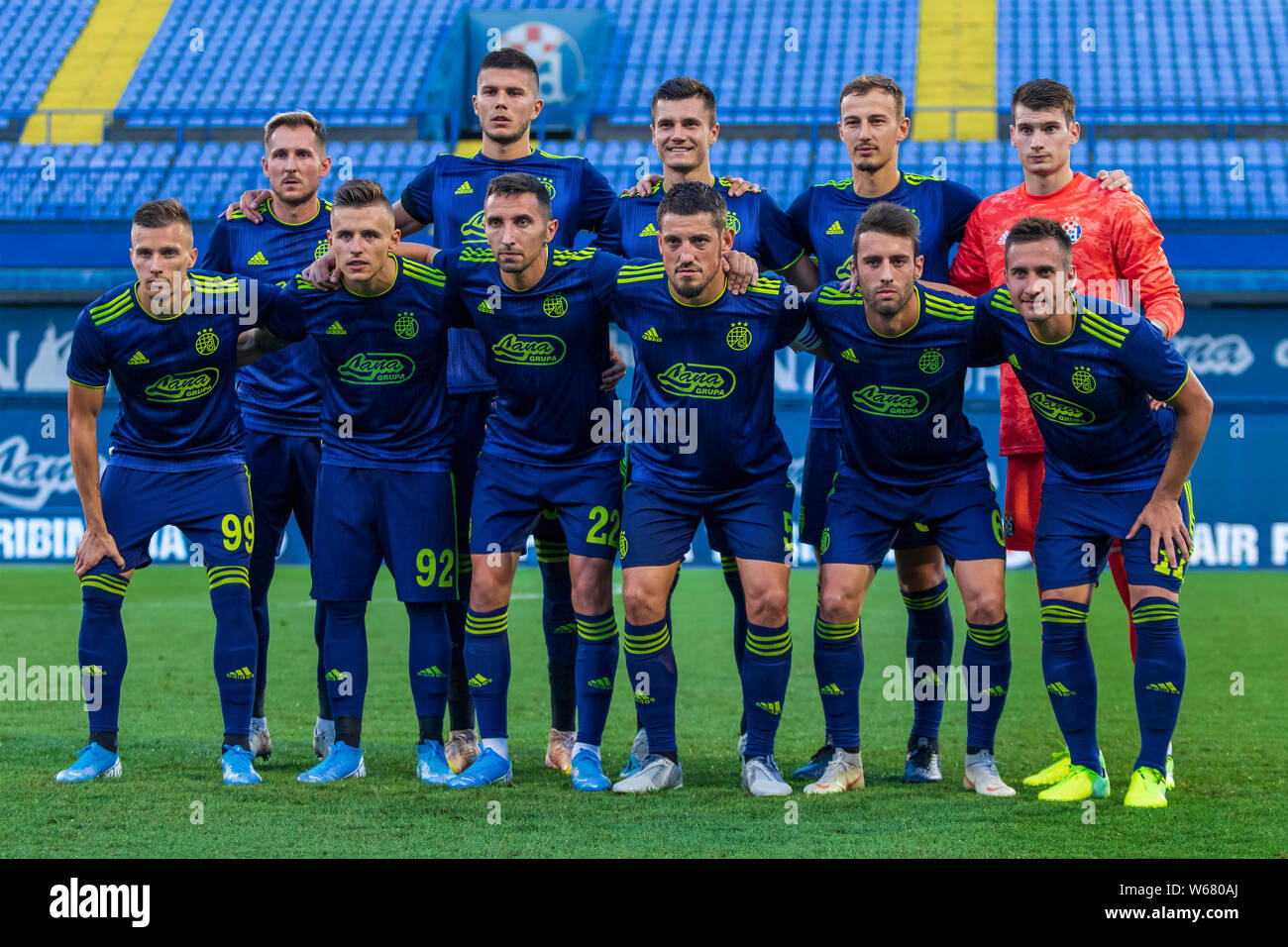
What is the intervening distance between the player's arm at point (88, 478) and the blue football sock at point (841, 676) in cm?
238

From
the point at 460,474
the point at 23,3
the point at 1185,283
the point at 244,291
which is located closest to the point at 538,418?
the point at 460,474

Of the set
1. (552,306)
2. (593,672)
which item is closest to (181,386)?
(552,306)

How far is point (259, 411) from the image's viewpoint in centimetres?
574

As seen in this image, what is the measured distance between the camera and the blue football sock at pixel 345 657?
16.6ft

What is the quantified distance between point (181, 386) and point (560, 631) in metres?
1.60

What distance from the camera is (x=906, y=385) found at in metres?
4.82

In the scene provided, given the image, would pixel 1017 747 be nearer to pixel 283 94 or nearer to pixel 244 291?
pixel 244 291

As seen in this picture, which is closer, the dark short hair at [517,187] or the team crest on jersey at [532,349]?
the dark short hair at [517,187]

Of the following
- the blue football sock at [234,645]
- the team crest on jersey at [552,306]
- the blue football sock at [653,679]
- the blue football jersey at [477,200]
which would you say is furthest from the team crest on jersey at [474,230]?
the blue football sock at [653,679]

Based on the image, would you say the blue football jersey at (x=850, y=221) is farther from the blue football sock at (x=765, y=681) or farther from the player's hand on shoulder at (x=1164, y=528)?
the player's hand on shoulder at (x=1164, y=528)

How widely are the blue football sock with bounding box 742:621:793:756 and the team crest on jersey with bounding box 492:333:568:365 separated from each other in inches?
43.5

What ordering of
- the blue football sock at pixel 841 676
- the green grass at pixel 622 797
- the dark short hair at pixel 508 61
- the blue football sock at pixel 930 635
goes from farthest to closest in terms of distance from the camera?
the dark short hair at pixel 508 61 → the blue football sock at pixel 930 635 → the blue football sock at pixel 841 676 → the green grass at pixel 622 797

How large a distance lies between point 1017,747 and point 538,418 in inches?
91.4

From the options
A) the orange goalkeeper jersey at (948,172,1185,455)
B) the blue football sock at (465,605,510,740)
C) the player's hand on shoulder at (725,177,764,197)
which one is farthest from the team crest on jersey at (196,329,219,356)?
the orange goalkeeper jersey at (948,172,1185,455)
